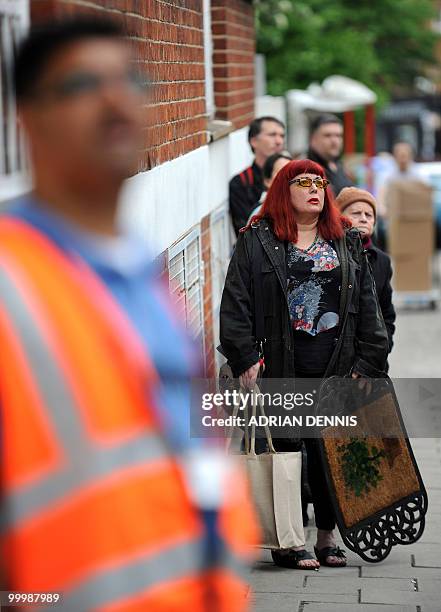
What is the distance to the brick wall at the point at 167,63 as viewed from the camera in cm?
491

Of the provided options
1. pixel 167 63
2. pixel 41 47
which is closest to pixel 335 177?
pixel 167 63

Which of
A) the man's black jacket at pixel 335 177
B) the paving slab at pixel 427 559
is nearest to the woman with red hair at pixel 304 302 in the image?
the paving slab at pixel 427 559

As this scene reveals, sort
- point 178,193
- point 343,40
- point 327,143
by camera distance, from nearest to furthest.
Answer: point 178,193 < point 327,143 < point 343,40

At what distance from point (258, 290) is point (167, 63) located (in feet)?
3.82

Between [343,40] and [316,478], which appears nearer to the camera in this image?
[316,478]

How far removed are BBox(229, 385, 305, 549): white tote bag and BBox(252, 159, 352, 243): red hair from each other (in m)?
0.78

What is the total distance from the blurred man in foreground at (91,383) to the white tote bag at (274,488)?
3.33 metres

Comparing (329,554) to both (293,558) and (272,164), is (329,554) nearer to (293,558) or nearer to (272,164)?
(293,558)

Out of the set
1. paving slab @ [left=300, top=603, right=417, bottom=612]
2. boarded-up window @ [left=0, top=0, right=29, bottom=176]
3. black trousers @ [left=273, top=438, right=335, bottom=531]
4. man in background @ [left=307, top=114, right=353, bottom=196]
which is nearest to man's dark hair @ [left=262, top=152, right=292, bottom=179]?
man in background @ [left=307, top=114, right=353, bottom=196]

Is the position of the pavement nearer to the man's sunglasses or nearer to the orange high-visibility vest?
the man's sunglasses

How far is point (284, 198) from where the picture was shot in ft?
18.9

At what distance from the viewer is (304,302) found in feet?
18.4

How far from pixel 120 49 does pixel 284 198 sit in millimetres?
3759

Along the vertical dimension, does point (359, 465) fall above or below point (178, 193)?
below
